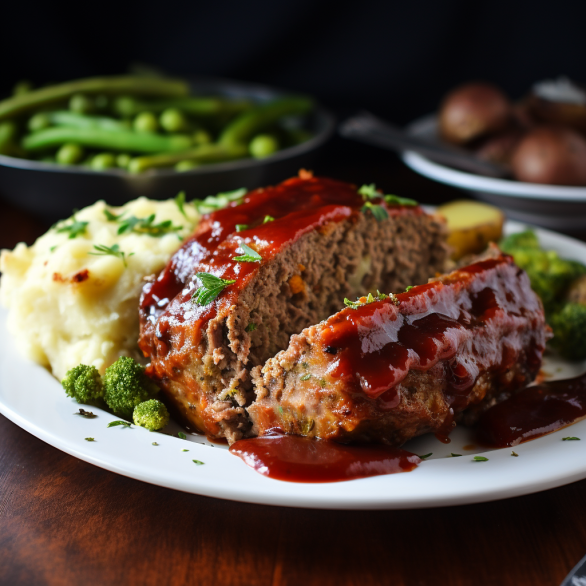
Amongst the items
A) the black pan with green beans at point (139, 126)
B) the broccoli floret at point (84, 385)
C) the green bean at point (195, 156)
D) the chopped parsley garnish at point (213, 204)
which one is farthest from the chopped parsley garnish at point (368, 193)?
the green bean at point (195, 156)

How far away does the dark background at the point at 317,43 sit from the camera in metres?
8.98

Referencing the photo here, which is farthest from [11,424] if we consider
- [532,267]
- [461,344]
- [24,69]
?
[24,69]

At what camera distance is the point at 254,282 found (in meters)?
3.50

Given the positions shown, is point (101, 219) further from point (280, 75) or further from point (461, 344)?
point (280, 75)

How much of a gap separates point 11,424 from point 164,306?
1089mm

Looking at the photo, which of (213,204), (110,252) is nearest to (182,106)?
(213,204)

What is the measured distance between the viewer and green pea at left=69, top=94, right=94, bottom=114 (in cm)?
726

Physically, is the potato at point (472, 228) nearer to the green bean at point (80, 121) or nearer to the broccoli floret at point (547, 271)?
the broccoli floret at point (547, 271)

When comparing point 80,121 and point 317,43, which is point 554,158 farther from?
point 80,121

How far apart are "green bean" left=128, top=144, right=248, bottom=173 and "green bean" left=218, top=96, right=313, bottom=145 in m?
0.16

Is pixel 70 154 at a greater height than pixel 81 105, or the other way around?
pixel 81 105

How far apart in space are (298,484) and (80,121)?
18.3 ft

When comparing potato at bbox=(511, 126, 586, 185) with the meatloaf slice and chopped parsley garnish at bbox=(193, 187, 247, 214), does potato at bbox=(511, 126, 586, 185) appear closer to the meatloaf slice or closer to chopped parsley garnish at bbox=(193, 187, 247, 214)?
chopped parsley garnish at bbox=(193, 187, 247, 214)

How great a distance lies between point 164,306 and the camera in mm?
3629
